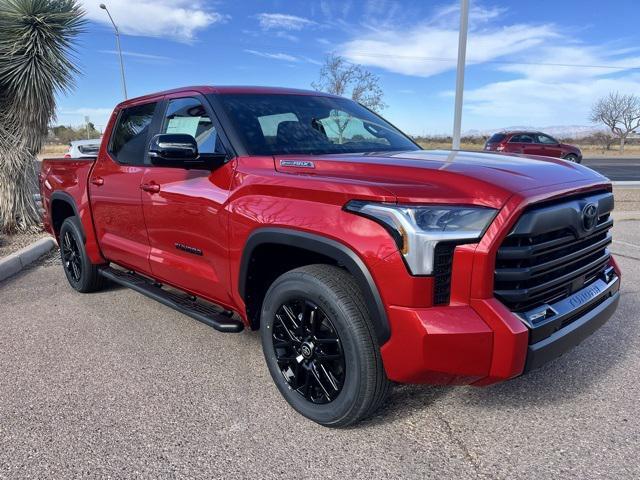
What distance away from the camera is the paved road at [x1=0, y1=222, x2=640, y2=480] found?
2.44 m

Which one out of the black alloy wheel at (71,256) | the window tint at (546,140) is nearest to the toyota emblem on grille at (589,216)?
the black alloy wheel at (71,256)

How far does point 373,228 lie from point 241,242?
95 centimetres

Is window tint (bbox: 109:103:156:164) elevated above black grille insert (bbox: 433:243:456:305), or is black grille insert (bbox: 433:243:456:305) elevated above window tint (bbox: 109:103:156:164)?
window tint (bbox: 109:103:156:164)

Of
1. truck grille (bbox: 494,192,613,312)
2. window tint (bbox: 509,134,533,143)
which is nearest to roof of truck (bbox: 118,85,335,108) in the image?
truck grille (bbox: 494,192,613,312)

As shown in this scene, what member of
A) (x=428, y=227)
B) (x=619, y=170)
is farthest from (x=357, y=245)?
(x=619, y=170)

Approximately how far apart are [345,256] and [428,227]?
1.34 feet

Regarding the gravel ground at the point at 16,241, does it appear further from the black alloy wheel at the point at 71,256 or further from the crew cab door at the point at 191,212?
the crew cab door at the point at 191,212

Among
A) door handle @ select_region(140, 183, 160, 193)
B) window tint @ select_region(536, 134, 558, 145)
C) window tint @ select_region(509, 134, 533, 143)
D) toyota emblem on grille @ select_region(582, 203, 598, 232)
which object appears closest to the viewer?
toyota emblem on grille @ select_region(582, 203, 598, 232)

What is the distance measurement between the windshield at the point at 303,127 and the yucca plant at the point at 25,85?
634 cm

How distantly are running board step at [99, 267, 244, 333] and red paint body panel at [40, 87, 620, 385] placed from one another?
0.10 m

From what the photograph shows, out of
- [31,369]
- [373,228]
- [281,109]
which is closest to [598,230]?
[373,228]

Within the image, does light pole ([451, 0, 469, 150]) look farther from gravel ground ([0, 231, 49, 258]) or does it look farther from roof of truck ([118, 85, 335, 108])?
gravel ground ([0, 231, 49, 258])

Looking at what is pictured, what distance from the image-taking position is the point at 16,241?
7.81m

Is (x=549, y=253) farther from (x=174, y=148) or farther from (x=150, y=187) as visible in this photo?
(x=150, y=187)
